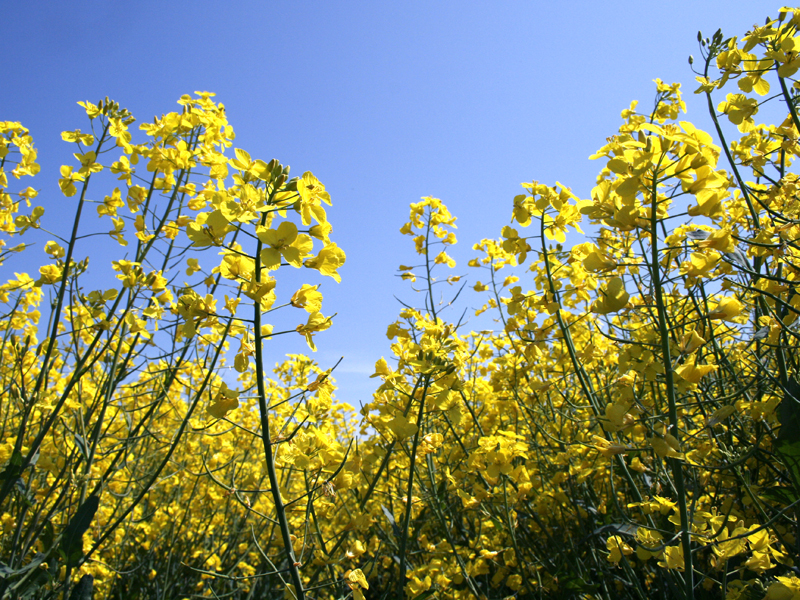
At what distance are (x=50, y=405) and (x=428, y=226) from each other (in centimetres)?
303

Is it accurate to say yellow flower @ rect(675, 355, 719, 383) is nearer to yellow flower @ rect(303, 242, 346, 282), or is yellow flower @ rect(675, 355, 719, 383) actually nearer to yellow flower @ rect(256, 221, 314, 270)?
yellow flower @ rect(303, 242, 346, 282)

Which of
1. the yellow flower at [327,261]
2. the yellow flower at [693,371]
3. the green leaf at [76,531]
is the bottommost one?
the green leaf at [76,531]

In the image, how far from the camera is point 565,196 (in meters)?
2.36

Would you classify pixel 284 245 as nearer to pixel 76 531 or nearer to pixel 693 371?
pixel 693 371

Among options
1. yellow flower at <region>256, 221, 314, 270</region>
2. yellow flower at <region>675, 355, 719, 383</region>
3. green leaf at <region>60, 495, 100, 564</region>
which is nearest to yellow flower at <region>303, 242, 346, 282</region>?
yellow flower at <region>256, 221, 314, 270</region>

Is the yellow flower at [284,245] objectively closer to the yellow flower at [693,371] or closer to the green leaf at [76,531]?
the yellow flower at [693,371]

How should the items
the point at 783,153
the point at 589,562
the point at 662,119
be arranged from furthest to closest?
the point at 662,119
the point at 589,562
the point at 783,153

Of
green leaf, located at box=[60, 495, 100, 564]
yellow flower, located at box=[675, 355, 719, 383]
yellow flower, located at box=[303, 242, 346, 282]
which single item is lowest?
green leaf, located at box=[60, 495, 100, 564]

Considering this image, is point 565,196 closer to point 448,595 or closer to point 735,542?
point 735,542

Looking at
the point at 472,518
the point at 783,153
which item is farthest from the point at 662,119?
the point at 472,518

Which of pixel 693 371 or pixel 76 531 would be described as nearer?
pixel 693 371

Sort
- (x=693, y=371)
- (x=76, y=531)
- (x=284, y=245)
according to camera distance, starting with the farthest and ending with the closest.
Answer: (x=76, y=531) < (x=284, y=245) < (x=693, y=371)

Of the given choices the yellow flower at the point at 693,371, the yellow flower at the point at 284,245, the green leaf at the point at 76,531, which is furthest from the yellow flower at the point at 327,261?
the green leaf at the point at 76,531

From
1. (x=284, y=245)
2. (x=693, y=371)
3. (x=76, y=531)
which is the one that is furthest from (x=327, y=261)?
(x=76, y=531)
